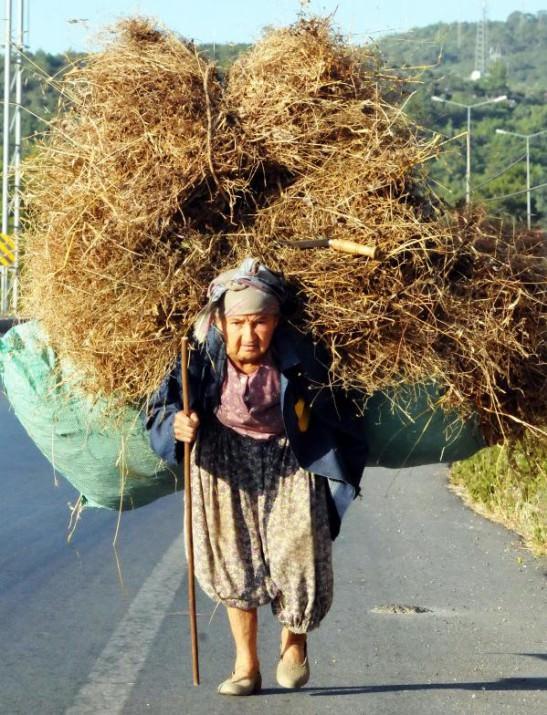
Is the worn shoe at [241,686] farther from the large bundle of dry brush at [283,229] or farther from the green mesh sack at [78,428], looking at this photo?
the large bundle of dry brush at [283,229]

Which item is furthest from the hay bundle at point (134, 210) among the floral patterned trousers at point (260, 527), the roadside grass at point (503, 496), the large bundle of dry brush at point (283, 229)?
the roadside grass at point (503, 496)

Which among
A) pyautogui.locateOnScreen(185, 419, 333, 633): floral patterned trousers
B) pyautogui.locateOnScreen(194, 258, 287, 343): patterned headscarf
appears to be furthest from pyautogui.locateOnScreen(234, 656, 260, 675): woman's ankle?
pyautogui.locateOnScreen(194, 258, 287, 343): patterned headscarf

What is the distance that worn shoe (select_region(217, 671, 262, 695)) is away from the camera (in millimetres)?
5484

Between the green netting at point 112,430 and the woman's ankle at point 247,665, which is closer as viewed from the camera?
the green netting at point 112,430

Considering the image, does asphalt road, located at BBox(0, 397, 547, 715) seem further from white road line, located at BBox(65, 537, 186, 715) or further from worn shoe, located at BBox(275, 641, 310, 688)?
worn shoe, located at BBox(275, 641, 310, 688)

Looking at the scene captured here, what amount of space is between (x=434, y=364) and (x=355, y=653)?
6.52ft

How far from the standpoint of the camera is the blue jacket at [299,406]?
478cm

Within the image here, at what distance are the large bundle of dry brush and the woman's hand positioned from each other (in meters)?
0.21

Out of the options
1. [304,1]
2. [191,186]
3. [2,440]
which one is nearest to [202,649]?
[191,186]

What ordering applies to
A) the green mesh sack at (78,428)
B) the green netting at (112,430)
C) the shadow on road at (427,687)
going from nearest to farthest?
the green netting at (112,430)
the green mesh sack at (78,428)
the shadow on road at (427,687)

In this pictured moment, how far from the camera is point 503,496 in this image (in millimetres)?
9523

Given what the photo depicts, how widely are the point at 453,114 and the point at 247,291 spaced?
3234cm

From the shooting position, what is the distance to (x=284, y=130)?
489 cm

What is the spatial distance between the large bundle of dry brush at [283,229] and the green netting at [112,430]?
0.43 ft
